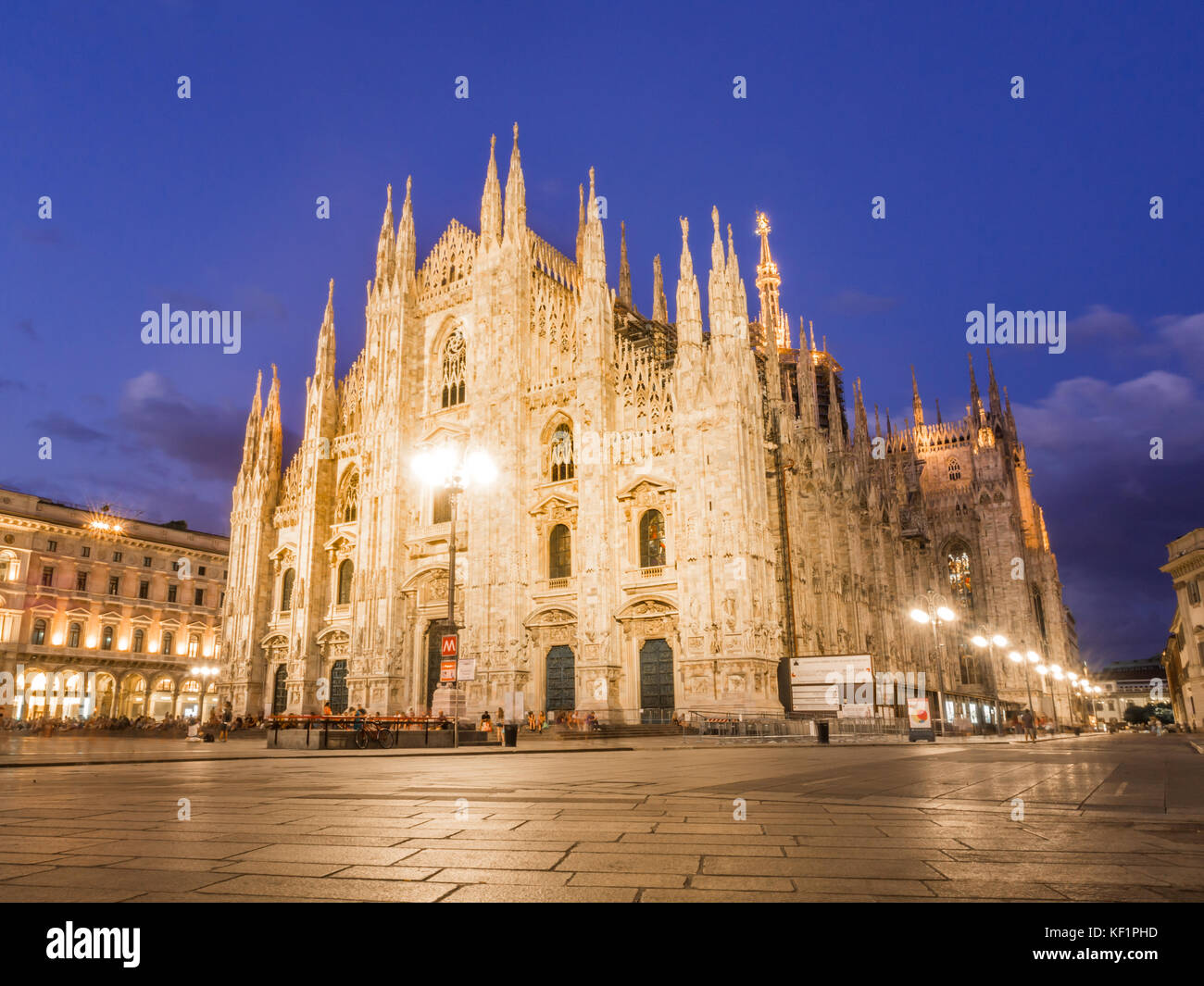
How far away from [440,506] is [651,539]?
498 inches

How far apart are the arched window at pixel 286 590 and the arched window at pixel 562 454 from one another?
18178 mm

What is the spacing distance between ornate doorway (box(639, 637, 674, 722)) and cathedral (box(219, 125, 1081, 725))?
111 mm

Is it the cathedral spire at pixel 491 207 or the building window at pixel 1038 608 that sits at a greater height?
the cathedral spire at pixel 491 207

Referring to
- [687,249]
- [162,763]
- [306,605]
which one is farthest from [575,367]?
[162,763]

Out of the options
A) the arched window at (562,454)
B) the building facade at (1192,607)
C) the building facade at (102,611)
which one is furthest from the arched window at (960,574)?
the building facade at (102,611)

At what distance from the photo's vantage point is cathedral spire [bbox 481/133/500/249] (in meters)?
44.0

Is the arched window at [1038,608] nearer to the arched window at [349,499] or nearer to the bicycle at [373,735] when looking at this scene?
the arched window at [349,499]

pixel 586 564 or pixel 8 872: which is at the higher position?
pixel 586 564

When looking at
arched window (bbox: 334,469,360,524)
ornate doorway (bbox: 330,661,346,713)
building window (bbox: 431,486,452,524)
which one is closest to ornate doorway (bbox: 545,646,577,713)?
building window (bbox: 431,486,452,524)

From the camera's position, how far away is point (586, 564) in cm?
3675

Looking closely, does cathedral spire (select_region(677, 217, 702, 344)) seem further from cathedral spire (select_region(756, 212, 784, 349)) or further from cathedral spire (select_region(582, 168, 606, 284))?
cathedral spire (select_region(756, 212, 784, 349))

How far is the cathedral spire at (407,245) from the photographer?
48006 mm
